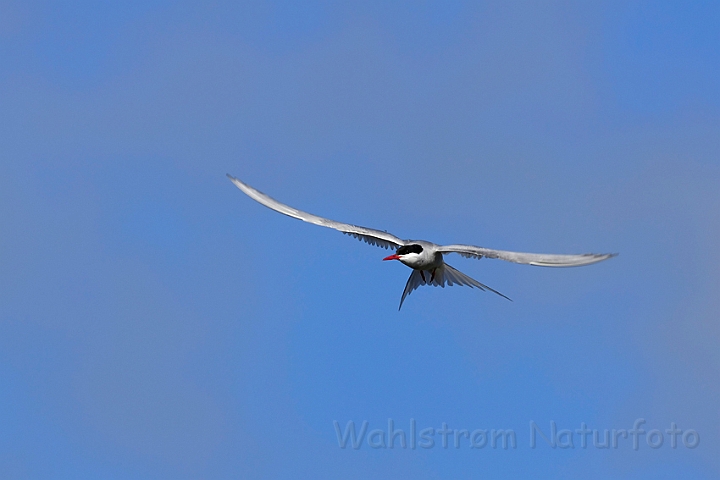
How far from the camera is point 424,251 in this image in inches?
939

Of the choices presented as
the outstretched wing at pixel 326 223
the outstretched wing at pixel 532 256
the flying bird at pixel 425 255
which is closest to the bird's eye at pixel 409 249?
the flying bird at pixel 425 255

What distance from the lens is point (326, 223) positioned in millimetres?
26375

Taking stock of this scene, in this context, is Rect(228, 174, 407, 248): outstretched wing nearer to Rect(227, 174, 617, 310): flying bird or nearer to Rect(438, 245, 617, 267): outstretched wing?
Rect(227, 174, 617, 310): flying bird

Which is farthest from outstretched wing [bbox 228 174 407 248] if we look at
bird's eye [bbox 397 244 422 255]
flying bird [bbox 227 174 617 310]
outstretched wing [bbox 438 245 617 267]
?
outstretched wing [bbox 438 245 617 267]

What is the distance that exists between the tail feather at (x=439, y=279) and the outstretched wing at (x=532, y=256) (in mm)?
1120

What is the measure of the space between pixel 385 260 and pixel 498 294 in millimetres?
3481

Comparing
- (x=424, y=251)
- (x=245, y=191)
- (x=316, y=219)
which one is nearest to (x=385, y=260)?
(x=424, y=251)

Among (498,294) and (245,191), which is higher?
(245,191)

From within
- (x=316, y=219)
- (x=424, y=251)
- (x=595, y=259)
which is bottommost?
(x=595, y=259)

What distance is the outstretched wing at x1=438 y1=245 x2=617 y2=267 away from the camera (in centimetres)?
2053

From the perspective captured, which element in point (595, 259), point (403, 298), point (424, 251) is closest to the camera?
point (595, 259)

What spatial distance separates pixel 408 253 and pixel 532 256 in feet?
11.1

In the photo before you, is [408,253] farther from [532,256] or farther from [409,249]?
[532,256]

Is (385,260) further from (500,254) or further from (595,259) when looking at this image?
(595,259)
